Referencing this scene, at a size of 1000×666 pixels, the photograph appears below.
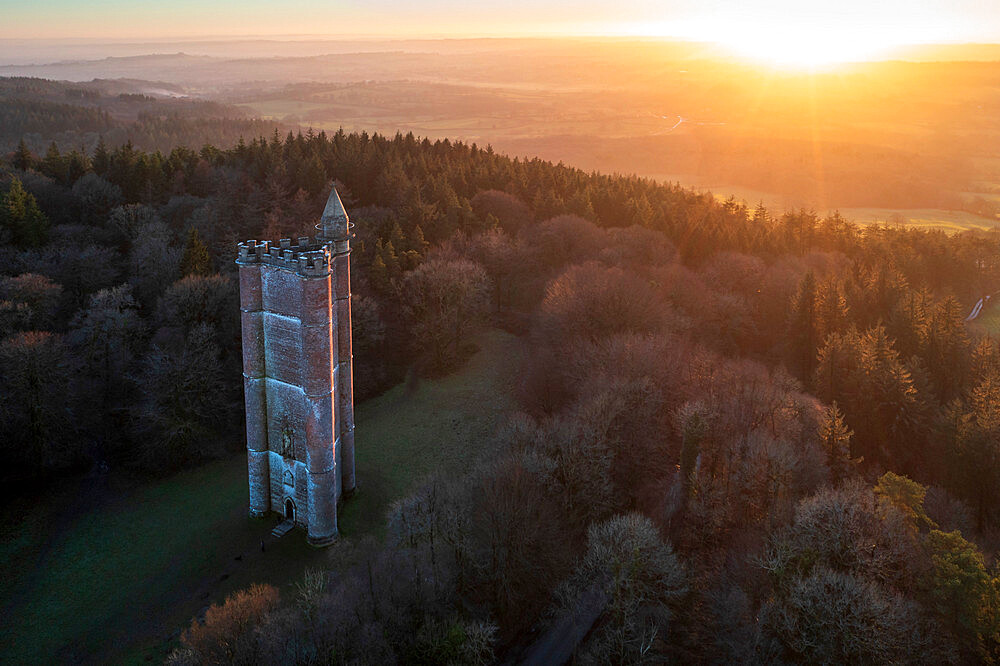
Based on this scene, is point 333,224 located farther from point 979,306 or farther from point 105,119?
point 105,119

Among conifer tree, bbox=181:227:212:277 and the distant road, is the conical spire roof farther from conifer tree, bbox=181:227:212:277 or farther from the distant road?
the distant road

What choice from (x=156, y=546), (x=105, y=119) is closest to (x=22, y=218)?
(x=156, y=546)

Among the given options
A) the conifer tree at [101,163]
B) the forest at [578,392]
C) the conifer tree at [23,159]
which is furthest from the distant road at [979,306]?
Answer: the conifer tree at [23,159]

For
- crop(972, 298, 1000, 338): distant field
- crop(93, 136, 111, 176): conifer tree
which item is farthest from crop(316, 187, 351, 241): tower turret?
crop(972, 298, 1000, 338): distant field

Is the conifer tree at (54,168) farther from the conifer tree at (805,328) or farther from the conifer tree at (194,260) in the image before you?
the conifer tree at (805,328)

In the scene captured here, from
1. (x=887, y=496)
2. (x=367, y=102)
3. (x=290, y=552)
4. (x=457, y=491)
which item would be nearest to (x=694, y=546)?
(x=887, y=496)

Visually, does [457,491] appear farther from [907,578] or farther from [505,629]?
[907,578]
